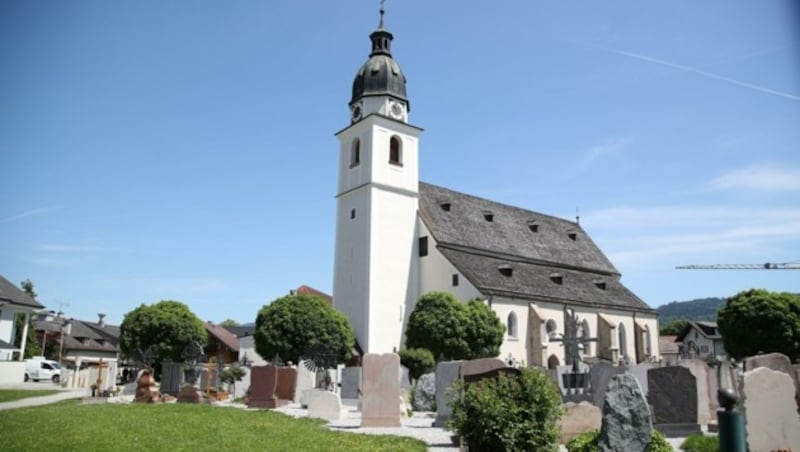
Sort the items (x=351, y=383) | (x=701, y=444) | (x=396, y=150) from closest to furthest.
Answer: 1. (x=701, y=444)
2. (x=351, y=383)
3. (x=396, y=150)

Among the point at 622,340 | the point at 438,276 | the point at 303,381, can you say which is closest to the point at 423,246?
the point at 438,276

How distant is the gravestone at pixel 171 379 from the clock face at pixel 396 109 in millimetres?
23422

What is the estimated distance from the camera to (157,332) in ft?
128

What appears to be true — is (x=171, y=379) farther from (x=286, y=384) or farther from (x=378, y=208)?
(x=378, y=208)

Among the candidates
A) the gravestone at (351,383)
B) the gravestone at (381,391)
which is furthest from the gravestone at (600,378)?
the gravestone at (351,383)

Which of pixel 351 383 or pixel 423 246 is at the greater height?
pixel 423 246

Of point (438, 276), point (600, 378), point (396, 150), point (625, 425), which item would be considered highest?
point (396, 150)

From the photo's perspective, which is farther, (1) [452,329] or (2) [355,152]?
(2) [355,152]

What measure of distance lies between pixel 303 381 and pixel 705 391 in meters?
14.9

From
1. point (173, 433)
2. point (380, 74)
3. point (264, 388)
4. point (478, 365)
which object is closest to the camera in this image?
point (173, 433)

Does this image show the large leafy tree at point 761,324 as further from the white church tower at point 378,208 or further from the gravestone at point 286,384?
the gravestone at point 286,384

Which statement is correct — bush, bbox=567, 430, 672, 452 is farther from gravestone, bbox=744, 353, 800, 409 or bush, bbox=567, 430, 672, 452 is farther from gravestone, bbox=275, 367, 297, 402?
gravestone, bbox=275, 367, 297, 402

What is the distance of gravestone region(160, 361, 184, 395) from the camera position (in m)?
22.8

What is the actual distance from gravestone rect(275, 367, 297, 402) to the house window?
60.3 ft
